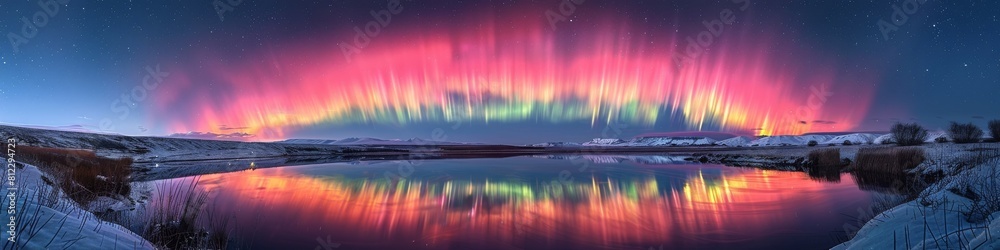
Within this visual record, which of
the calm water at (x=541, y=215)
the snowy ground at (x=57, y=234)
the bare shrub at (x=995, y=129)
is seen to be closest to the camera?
the snowy ground at (x=57, y=234)

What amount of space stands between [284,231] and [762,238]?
13068 millimetres

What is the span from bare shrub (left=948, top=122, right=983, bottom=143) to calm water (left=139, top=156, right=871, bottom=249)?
70549 millimetres

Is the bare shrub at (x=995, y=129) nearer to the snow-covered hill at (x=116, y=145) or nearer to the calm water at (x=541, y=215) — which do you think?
the calm water at (x=541, y=215)

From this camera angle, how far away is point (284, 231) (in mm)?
11484

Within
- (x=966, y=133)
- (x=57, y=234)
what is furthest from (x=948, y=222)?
(x=966, y=133)

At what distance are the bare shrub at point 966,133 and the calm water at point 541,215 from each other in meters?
70.5

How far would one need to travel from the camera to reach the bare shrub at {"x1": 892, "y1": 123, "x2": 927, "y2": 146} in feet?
228

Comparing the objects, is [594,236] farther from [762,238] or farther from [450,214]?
[450,214]

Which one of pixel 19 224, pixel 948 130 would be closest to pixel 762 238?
pixel 19 224

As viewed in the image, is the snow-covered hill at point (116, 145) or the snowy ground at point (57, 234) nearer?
the snowy ground at point (57, 234)

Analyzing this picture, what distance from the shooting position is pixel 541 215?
45.5 ft

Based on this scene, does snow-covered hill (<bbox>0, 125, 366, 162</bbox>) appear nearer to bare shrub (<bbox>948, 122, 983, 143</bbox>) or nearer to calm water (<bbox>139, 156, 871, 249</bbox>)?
calm water (<bbox>139, 156, 871, 249</bbox>)

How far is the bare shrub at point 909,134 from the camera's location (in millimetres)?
69562

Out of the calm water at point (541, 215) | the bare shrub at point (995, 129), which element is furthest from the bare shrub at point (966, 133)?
the calm water at point (541, 215)
